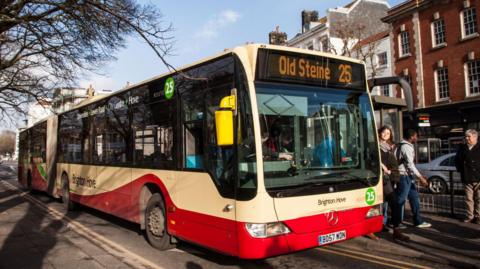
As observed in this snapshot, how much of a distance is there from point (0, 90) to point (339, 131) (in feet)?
52.6

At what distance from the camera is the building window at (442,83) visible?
25.6 metres

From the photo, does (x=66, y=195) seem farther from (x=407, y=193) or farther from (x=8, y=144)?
(x=8, y=144)

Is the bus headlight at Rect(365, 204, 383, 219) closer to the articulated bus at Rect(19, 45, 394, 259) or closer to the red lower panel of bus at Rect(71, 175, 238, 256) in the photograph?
the articulated bus at Rect(19, 45, 394, 259)

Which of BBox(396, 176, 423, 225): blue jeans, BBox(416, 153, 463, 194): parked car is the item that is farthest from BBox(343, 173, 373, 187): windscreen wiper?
BBox(416, 153, 463, 194): parked car

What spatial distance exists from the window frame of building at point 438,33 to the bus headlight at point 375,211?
22.8 meters

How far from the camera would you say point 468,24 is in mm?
24109

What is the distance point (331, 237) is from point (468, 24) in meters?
23.5

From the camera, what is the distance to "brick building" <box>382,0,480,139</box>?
23.8 meters

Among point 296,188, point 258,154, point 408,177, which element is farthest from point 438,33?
point 258,154

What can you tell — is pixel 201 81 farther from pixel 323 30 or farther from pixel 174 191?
pixel 323 30

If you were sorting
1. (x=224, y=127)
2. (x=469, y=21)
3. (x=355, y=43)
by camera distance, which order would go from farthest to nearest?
(x=355, y=43)
(x=469, y=21)
(x=224, y=127)

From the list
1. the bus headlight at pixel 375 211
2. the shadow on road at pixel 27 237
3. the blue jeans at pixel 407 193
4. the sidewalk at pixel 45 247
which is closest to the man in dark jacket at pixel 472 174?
the blue jeans at pixel 407 193

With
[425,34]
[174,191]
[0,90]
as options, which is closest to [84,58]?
[0,90]

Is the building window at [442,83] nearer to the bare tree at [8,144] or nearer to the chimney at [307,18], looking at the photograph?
the chimney at [307,18]
